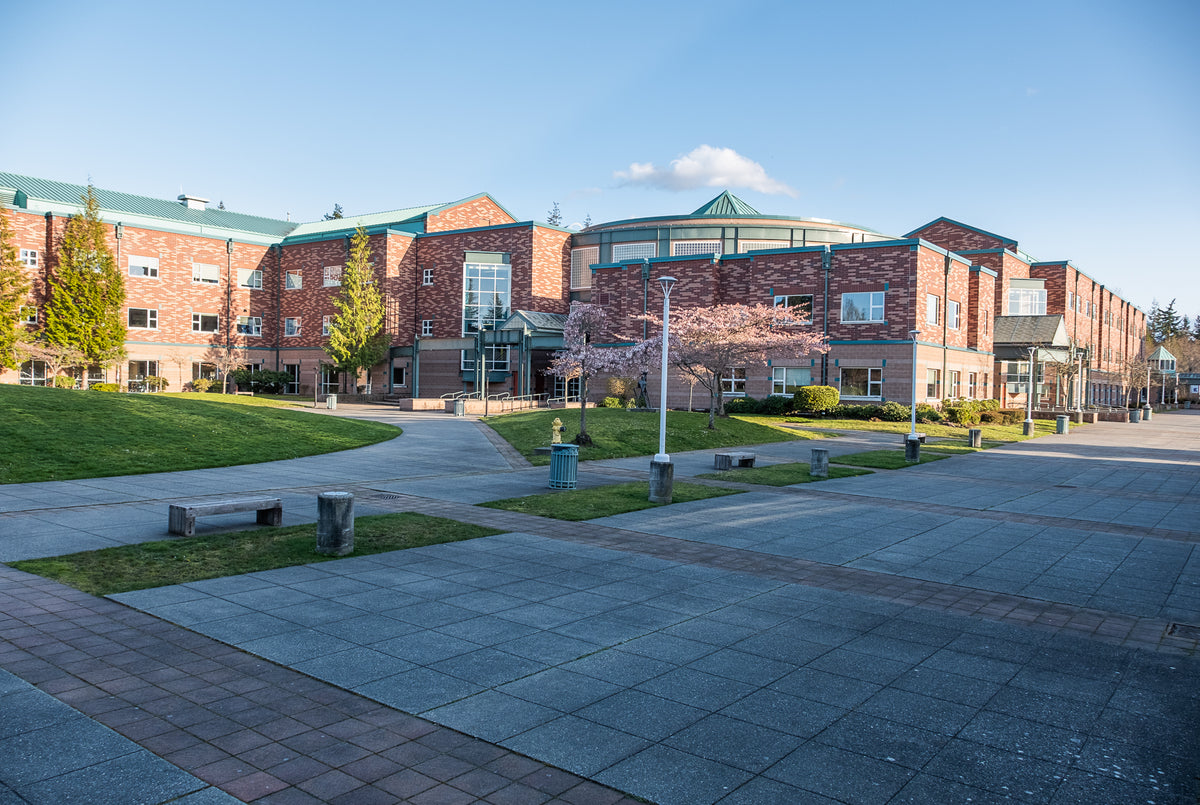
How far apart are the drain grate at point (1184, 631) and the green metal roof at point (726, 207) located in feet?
176

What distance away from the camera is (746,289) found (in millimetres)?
45812

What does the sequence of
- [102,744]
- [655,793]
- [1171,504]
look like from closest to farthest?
1. [655,793]
2. [102,744]
3. [1171,504]

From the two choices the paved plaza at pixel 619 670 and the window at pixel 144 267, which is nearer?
the paved plaza at pixel 619 670

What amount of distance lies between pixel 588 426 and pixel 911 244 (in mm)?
23171

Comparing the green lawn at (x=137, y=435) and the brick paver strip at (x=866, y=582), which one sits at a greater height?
the green lawn at (x=137, y=435)

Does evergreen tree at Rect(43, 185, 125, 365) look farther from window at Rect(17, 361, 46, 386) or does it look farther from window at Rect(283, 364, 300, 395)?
window at Rect(283, 364, 300, 395)

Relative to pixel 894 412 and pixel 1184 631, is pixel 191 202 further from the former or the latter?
pixel 1184 631

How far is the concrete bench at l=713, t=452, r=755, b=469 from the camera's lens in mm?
19594

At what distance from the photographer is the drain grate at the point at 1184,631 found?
7484 mm

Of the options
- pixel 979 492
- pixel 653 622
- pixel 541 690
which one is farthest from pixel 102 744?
pixel 979 492

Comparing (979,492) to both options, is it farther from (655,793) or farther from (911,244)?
(911,244)

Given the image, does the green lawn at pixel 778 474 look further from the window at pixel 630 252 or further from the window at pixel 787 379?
the window at pixel 630 252

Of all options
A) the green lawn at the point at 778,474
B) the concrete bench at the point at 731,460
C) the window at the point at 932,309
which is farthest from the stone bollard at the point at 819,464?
the window at the point at 932,309

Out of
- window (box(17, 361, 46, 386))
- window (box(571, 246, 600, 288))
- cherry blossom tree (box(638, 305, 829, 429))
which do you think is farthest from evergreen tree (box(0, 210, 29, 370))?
cherry blossom tree (box(638, 305, 829, 429))
